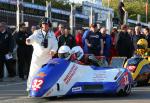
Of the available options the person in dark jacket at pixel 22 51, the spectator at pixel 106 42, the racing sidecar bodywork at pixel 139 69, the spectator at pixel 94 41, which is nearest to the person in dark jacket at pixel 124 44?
the spectator at pixel 106 42

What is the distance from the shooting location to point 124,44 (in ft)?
58.5

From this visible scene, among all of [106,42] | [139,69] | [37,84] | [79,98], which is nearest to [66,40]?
[106,42]

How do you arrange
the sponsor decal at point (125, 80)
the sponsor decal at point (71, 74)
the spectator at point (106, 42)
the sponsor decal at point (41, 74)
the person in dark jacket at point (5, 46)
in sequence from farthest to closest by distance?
the spectator at point (106, 42) < the person in dark jacket at point (5, 46) < the sponsor decal at point (125, 80) < the sponsor decal at point (71, 74) < the sponsor decal at point (41, 74)

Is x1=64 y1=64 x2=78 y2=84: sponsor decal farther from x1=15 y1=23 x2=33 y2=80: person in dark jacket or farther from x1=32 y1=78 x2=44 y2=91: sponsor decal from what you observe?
x1=15 y1=23 x2=33 y2=80: person in dark jacket

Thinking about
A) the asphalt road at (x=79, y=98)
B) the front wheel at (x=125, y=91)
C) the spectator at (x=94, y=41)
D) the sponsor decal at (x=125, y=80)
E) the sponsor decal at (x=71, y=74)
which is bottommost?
the asphalt road at (x=79, y=98)

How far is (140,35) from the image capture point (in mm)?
18703

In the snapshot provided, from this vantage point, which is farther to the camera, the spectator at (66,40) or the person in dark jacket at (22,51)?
the person in dark jacket at (22,51)

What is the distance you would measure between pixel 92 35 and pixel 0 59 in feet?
9.94

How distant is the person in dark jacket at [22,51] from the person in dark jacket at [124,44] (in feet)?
9.73

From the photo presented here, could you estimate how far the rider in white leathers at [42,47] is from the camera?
12.4 metres

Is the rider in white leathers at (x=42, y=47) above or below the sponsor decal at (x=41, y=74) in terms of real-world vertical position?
above

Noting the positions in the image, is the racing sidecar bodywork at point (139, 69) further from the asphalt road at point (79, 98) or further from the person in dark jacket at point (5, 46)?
the person in dark jacket at point (5, 46)

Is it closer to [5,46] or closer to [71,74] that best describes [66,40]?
[5,46]

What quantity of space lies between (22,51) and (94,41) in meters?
2.53
